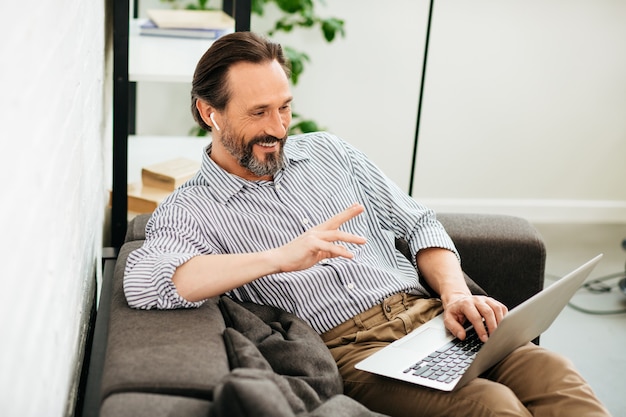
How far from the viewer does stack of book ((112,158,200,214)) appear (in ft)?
7.45

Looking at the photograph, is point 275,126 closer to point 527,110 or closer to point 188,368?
point 188,368

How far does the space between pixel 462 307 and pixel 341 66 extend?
6.35ft

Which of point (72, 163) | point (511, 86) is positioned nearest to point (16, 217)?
point (72, 163)

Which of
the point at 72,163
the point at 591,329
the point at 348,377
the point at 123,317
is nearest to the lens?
the point at 72,163

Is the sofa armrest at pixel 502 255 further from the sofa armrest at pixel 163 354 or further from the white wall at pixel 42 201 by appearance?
the white wall at pixel 42 201

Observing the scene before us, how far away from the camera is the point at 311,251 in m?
1.40

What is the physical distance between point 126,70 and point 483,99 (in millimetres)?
1828

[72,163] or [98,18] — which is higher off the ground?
[98,18]

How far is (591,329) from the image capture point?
2.68 metres

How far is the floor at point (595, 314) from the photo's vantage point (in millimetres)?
2379

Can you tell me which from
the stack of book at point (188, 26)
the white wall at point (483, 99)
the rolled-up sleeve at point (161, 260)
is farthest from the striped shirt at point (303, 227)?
the white wall at point (483, 99)

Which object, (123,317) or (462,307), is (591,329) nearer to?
(462,307)

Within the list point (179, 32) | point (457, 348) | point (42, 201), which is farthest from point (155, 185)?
point (42, 201)

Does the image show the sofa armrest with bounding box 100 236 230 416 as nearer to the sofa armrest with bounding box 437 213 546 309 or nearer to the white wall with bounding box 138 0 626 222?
the sofa armrest with bounding box 437 213 546 309
